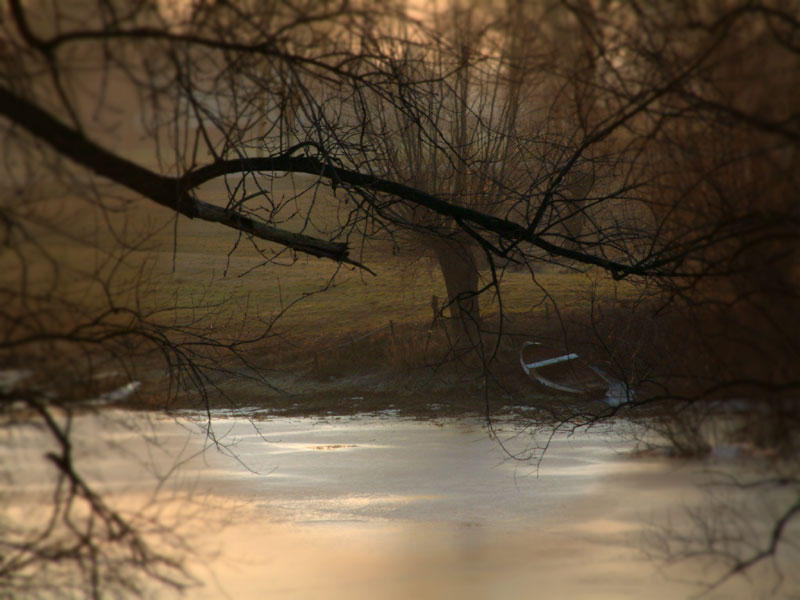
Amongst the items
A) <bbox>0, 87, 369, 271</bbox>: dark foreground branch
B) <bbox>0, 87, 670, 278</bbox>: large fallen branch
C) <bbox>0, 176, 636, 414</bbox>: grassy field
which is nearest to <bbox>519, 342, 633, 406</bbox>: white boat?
<bbox>0, 176, 636, 414</bbox>: grassy field

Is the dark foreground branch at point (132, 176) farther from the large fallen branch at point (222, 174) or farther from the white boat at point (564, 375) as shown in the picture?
the white boat at point (564, 375)

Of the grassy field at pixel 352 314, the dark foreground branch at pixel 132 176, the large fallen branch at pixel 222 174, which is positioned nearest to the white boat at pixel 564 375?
the grassy field at pixel 352 314

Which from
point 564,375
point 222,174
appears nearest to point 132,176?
point 222,174

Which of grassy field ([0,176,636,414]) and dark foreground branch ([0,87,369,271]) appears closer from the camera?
dark foreground branch ([0,87,369,271])

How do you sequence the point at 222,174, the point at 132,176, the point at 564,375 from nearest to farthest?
the point at 132,176 → the point at 222,174 → the point at 564,375

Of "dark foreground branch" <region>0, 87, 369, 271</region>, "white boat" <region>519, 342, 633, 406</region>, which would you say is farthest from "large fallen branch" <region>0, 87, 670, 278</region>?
"white boat" <region>519, 342, 633, 406</region>

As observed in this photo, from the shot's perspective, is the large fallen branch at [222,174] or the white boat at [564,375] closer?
the large fallen branch at [222,174]

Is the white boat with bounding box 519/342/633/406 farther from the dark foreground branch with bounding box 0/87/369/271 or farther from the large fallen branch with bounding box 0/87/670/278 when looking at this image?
the dark foreground branch with bounding box 0/87/369/271

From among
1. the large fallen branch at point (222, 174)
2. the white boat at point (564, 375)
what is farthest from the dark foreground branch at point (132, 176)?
the white boat at point (564, 375)

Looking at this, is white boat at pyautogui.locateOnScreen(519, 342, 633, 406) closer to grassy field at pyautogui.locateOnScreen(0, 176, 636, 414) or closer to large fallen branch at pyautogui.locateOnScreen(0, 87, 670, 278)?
grassy field at pyautogui.locateOnScreen(0, 176, 636, 414)

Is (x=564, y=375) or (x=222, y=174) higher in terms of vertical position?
(x=222, y=174)

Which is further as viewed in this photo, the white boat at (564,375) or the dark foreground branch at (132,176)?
the white boat at (564,375)

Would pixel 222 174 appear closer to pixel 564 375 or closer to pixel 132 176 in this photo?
pixel 132 176

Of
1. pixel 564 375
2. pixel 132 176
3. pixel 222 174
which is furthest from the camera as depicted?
pixel 564 375
